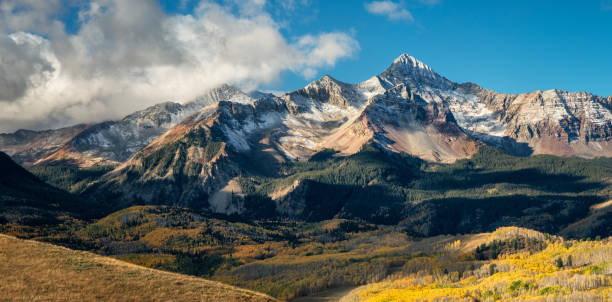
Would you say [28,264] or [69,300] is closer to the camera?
[69,300]

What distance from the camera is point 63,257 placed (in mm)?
102875

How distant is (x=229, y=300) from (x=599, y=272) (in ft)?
460

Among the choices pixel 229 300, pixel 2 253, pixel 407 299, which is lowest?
pixel 407 299

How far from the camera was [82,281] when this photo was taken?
306 feet

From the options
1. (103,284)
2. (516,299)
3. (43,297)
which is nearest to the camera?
(43,297)

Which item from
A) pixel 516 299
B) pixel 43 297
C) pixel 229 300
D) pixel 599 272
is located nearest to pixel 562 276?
pixel 599 272

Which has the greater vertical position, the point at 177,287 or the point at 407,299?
the point at 177,287

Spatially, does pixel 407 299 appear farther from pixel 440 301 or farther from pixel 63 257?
pixel 63 257

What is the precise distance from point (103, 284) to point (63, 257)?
14.8 metres

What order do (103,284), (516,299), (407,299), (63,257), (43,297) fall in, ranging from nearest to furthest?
(43,297) → (103,284) → (63,257) → (516,299) → (407,299)

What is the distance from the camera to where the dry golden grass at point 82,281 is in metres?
87.9

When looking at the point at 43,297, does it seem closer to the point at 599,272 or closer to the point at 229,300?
the point at 229,300

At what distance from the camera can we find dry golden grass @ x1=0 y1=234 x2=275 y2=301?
87875 millimetres

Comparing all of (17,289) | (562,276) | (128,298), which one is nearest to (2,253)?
(17,289)
